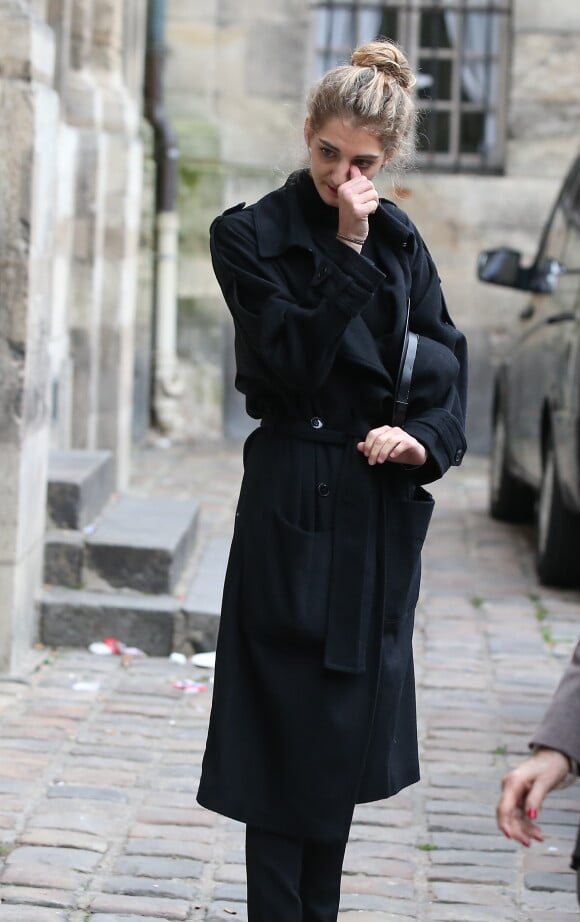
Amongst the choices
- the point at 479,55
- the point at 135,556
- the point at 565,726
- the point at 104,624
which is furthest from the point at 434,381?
the point at 479,55

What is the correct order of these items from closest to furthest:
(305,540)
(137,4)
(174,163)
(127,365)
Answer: (305,540) < (127,365) < (137,4) < (174,163)

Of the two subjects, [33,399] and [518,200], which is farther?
[518,200]

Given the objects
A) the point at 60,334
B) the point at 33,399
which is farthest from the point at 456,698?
the point at 60,334

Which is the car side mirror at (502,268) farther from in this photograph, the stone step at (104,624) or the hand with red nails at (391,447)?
the hand with red nails at (391,447)

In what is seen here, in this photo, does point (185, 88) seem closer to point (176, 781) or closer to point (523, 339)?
point (523, 339)

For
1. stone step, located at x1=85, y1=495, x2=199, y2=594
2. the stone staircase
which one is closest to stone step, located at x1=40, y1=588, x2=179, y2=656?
the stone staircase

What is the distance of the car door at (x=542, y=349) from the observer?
805 centimetres

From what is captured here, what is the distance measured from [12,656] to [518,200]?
8638 millimetres

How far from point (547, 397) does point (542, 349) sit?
414 mm

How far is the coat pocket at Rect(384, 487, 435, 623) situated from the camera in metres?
3.29

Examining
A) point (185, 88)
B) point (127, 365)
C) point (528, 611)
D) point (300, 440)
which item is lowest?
point (528, 611)

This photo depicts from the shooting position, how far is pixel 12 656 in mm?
6078

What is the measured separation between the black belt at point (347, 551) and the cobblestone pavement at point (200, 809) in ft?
3.64

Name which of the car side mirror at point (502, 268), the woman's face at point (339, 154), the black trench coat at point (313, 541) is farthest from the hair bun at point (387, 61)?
the car side mirror at point (502, 268)
